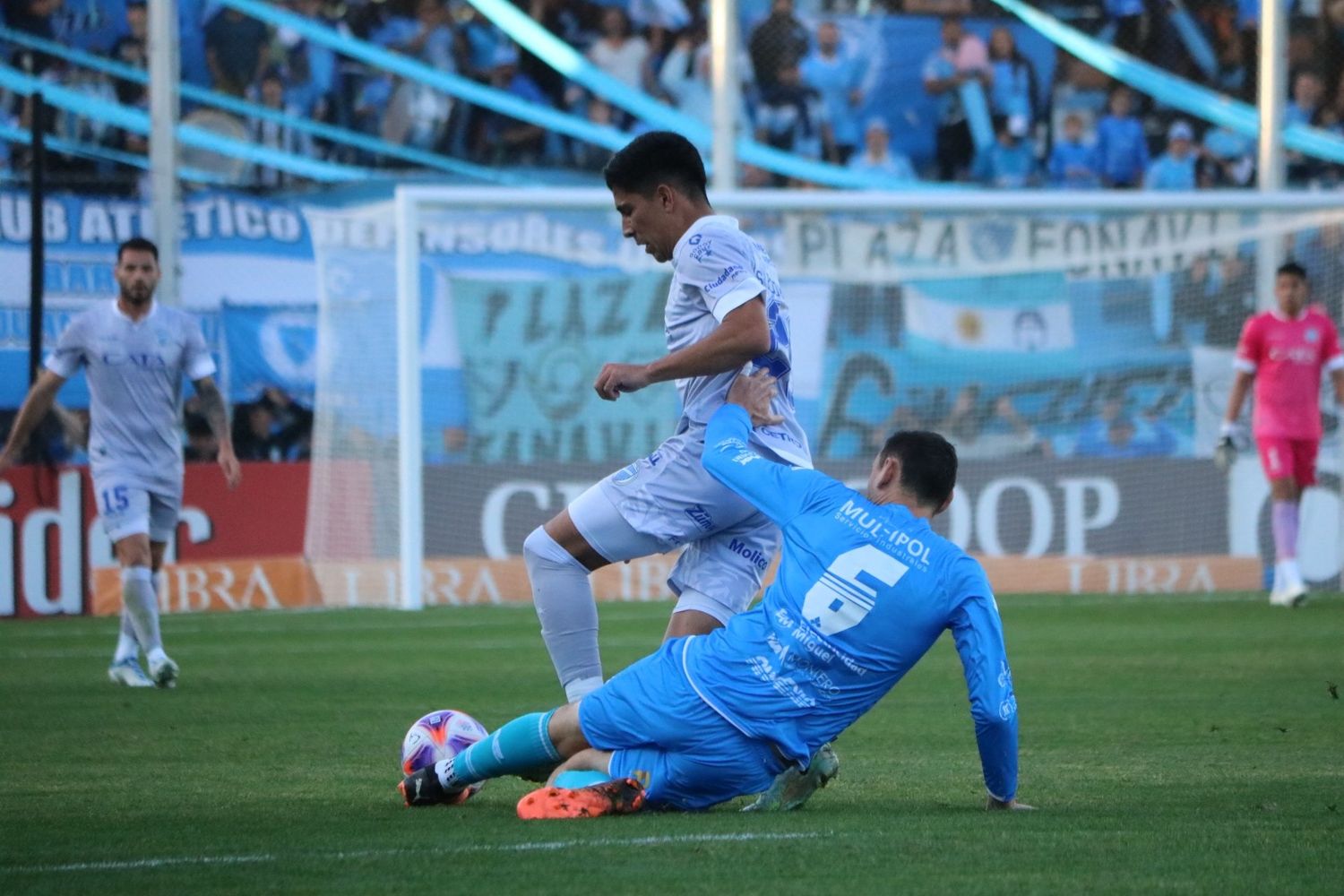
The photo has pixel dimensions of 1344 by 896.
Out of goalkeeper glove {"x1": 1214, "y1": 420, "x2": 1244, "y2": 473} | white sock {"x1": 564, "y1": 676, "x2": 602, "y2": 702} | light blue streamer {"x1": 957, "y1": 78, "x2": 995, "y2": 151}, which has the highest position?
light blue streamer {"x1": 957, "y1": 78, "x2": 995, "y2": 151}

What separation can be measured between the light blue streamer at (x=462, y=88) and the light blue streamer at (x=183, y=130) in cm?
140

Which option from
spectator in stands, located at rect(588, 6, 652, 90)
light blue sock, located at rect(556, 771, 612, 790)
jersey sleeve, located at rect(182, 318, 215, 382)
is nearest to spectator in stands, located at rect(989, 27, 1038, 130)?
spectator in stands, located at rect(588, 6, 652, 90)

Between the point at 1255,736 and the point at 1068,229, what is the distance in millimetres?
10148

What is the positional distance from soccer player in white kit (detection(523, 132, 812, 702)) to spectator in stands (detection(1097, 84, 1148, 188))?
569 inches

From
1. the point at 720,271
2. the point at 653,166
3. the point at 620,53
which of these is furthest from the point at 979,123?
the point at 720,271

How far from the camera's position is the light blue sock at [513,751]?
554 cm

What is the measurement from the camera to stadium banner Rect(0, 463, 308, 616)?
14977 millimetres

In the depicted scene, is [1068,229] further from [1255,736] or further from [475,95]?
[1255,736]

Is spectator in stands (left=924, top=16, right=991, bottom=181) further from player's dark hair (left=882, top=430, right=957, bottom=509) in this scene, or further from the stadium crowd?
player's dark hair (left=882, top=430, right=957, bottom=509)

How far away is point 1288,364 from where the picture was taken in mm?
14781

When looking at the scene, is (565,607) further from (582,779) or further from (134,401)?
(134,401)

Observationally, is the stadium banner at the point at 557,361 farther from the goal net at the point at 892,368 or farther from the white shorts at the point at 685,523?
the white shorts at the point at 685,523

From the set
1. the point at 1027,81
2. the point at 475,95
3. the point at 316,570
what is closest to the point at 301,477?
the point at 316,570

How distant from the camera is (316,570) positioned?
15.9 meters
